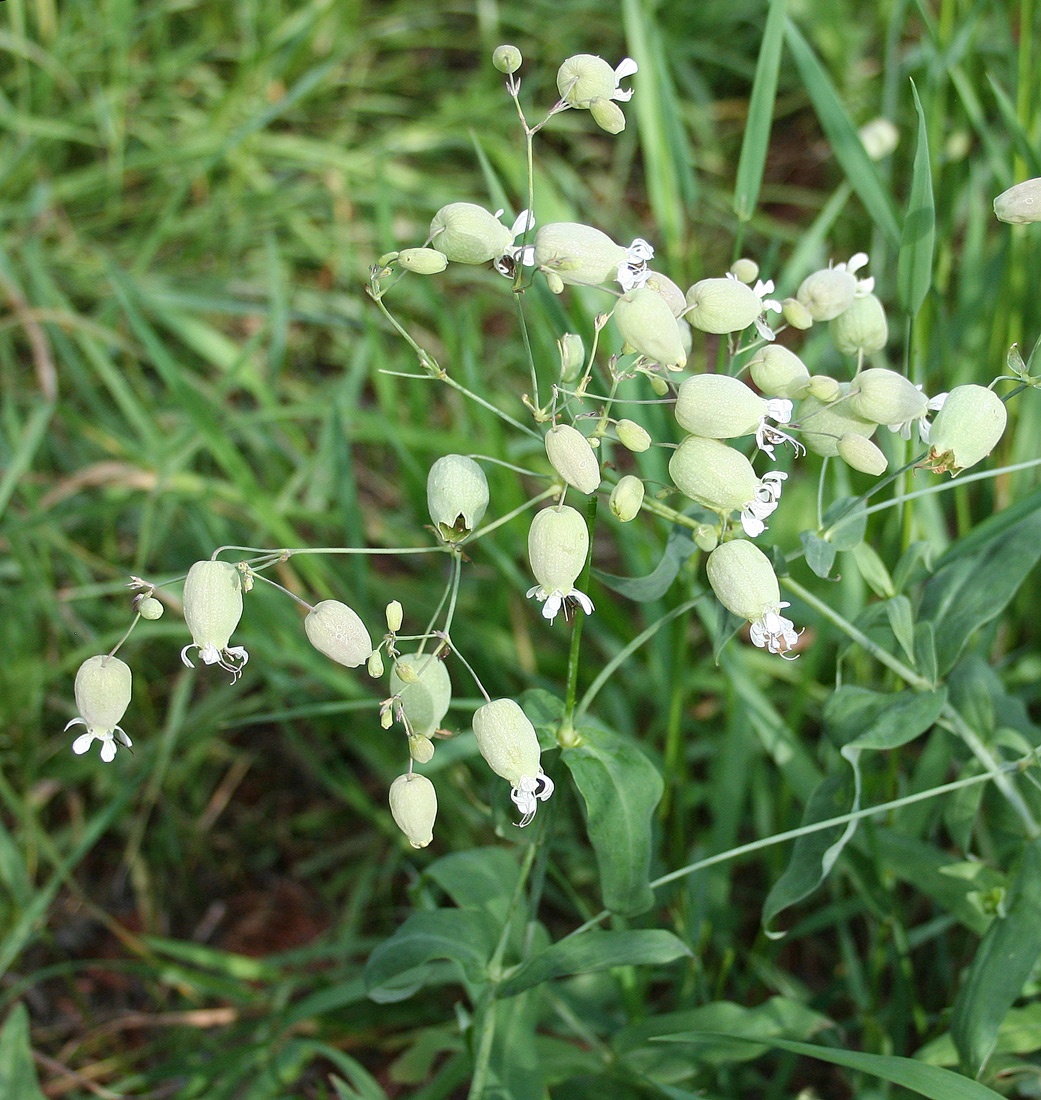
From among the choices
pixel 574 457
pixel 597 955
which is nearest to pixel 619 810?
pixel 597 955

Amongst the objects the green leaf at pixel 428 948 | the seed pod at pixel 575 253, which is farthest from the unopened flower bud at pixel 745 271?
the green leaf at pixel 428 948

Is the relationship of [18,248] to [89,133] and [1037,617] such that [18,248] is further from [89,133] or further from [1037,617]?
[1037,617]

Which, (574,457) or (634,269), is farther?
(634,269)

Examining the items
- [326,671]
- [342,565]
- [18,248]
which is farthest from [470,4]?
[326,671]

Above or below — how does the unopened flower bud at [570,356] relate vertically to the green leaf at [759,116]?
below

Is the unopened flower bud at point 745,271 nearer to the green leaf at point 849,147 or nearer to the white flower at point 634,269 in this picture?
the white flower at point 634,269

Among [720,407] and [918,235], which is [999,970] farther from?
[918,235]
